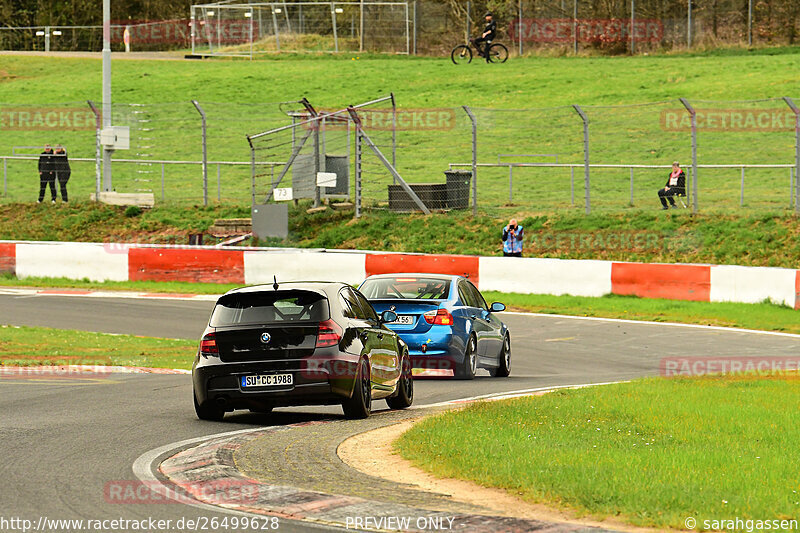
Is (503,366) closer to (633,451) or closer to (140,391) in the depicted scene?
(140,391)

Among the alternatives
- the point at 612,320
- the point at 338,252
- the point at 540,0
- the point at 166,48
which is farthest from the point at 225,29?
the point at 612,320

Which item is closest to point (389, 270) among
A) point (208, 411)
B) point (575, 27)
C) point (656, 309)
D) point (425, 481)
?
point (656, 309)

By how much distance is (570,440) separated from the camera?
9891 millimetres

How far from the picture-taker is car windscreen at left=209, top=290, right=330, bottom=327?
11583mm

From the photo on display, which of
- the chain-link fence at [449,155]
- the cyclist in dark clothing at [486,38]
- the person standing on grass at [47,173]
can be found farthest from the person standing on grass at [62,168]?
the cyclist in dark clothing at [486,38]

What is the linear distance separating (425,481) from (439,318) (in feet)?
25.8

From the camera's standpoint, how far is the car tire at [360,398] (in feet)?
38.1

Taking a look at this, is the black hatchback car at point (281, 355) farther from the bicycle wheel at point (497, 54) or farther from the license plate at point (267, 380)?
the bicycle wheel at point (497, 54)

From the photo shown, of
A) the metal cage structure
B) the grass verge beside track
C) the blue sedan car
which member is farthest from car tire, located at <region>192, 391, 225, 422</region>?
the metal cage structure

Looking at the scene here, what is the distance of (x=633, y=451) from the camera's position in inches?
366

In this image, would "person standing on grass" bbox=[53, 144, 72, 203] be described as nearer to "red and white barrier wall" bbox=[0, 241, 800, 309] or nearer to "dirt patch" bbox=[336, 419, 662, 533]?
"red and white barrier wall" bbox=[0, 241, 800, 309]

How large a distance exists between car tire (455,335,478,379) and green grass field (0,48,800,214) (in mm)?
15321

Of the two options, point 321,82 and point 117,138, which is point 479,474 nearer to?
point 117,138

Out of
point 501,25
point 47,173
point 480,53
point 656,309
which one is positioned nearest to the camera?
point 656,309
